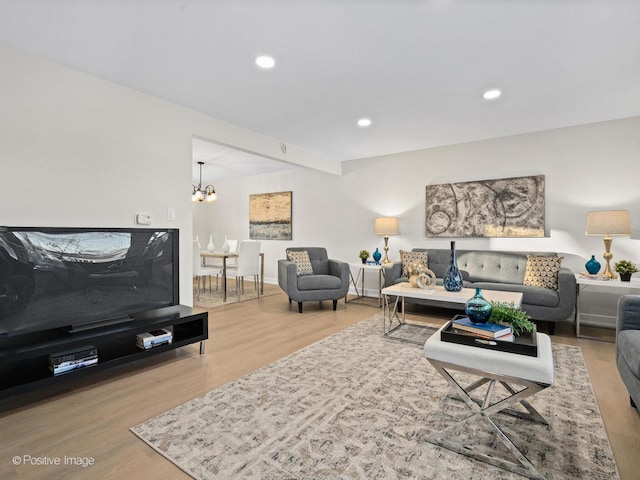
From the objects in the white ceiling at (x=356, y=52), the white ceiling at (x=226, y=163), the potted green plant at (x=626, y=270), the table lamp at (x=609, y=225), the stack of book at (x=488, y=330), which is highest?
the white ceiling at (x=226, y=163)

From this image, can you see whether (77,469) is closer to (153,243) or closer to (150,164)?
(153,243)

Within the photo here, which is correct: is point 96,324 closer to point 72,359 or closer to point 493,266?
point 72,359

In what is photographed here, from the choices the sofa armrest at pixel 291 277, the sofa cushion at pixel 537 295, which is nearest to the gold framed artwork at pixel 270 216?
the sofa armrest at pixel 291 277

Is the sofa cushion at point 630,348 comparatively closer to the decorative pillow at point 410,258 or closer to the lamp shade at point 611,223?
the lamp shade at point 611,223

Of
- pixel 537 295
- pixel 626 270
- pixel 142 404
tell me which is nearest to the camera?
pixel 142 404

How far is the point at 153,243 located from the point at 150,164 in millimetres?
809

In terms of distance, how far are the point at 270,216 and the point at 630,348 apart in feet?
19.4

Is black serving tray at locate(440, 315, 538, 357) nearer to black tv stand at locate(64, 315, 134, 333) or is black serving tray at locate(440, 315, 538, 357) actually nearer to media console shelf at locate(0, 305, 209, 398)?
media console shelf at locate(0, 305, 209, 398)

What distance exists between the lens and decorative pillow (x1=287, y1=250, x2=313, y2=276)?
4848mm

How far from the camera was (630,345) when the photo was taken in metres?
1.88

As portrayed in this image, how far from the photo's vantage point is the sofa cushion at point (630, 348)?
175cm

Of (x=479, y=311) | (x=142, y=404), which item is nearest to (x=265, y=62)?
(x=479, y=311)

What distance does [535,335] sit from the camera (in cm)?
176

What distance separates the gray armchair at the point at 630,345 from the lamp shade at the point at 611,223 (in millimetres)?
1656
